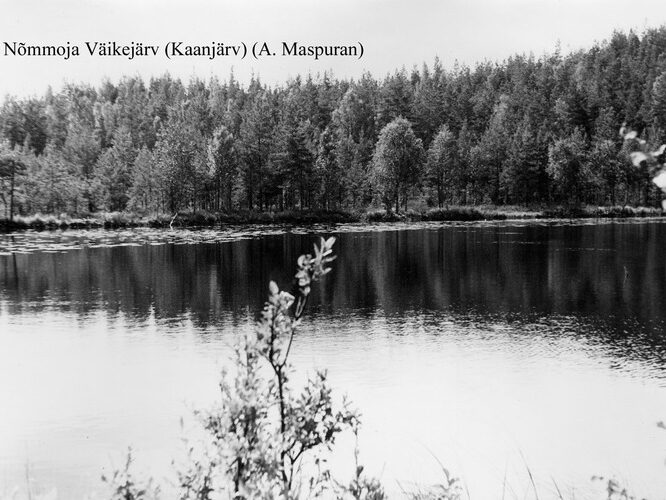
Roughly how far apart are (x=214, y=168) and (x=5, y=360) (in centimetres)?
8029

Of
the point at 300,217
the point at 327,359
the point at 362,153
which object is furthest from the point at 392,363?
the point at 362,153

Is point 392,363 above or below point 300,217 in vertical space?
below

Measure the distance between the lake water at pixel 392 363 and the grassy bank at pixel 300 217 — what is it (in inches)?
1545

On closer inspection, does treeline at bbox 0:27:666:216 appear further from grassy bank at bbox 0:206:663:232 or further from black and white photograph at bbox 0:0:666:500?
black and white photograph at bbox 0:0:666:500

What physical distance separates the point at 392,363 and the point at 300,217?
252ft

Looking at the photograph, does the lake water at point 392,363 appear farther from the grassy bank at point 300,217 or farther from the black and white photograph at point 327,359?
the grassy bank at point 300,217

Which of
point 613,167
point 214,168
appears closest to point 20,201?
point 214,168

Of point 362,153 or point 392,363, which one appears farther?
point 362,153

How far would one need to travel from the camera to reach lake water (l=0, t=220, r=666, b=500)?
1198 cm

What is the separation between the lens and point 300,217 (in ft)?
312

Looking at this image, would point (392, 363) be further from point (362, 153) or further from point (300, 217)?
point (362, 153)

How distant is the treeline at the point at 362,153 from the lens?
98375 millimetres

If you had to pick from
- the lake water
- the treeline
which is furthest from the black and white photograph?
the treeline

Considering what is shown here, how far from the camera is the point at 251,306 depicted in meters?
27.9
